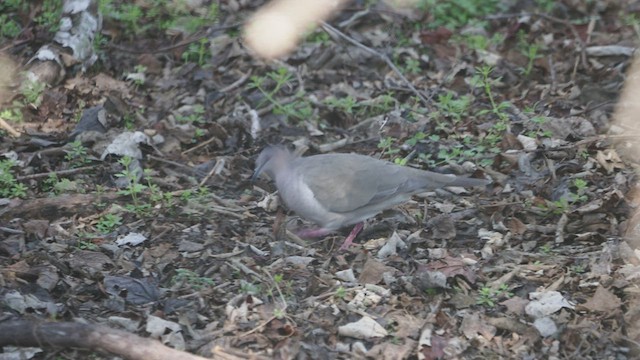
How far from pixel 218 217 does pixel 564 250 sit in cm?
219

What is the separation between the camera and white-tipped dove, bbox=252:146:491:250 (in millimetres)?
5609

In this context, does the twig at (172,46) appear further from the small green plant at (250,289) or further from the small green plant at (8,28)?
the small green plant at (250,289)

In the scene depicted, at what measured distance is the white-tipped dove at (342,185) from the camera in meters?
5.61

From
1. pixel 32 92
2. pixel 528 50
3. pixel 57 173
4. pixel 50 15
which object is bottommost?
pixel 528 50

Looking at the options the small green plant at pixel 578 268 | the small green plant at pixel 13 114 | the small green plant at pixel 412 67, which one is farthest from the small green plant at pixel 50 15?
the small green plant at pixel 578 268

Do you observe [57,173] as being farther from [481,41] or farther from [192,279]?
[481,41]

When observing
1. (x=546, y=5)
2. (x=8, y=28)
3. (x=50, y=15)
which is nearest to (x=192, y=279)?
(x=50, y=15)

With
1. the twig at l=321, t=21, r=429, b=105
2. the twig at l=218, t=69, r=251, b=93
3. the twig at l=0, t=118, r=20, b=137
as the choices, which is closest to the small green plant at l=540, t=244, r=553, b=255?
the twig at l=321, t=21, r=429, b=105

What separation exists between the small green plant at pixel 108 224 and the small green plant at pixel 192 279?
30.8 inches

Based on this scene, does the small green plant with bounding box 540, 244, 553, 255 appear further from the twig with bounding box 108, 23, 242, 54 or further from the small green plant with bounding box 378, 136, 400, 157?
the twig with bounding box 108, 23, 242, 54

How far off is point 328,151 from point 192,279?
2047mm

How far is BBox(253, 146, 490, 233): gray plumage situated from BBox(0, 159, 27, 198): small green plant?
1.69m

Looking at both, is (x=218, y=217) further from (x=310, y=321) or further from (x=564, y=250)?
(x=564, y=250)

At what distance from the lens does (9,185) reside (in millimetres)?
6129
